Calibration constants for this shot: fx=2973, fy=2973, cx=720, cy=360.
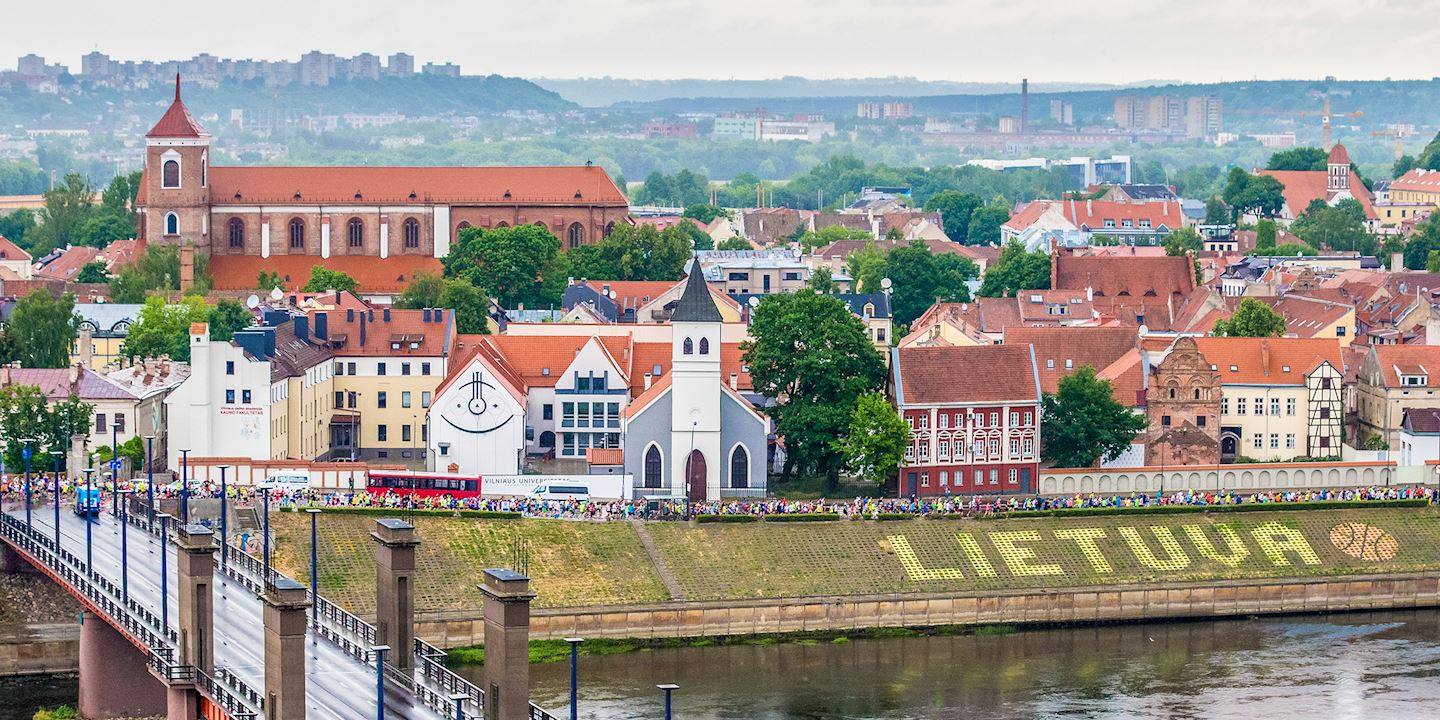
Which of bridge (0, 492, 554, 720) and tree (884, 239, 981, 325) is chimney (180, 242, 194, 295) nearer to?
tree (884, 239, 981, 325)

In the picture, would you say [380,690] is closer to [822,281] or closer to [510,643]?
[510,643]

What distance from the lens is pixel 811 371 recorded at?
343ft

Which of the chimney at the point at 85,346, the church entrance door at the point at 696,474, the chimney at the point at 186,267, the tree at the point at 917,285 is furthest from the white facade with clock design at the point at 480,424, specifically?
the tree at the point at 917,285

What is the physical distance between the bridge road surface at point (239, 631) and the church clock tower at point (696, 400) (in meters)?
19.9

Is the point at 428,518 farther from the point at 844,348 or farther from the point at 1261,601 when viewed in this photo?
the point at 1261,601

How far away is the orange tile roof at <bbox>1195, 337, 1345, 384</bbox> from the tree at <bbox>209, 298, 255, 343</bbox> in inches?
1572

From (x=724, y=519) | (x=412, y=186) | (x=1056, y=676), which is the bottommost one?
(x=1056, y=676)

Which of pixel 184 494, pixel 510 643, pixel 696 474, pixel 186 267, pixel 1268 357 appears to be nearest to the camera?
pixel 510 643

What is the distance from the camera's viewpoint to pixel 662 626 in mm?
88375

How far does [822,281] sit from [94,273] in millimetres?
39394

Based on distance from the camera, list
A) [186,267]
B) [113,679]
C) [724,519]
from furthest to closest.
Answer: [186,267] < [724,519] < [113,679]

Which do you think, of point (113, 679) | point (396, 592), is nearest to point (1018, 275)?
point (113, 679)

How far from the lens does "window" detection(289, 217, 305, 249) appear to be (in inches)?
6516

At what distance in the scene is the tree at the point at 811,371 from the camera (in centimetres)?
10288
